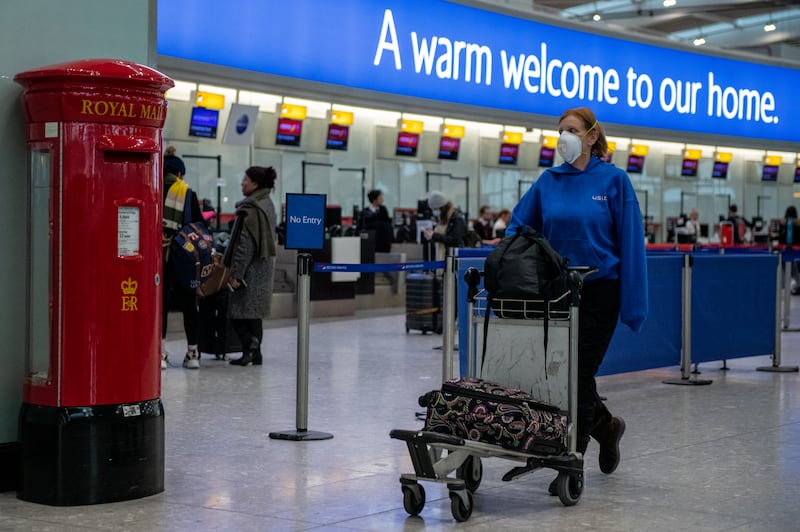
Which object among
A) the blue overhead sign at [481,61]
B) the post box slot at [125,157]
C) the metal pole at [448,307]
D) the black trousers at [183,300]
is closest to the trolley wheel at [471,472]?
the metal pole at [448,307]

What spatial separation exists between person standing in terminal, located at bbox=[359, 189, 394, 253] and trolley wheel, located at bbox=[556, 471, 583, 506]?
48.7 ft

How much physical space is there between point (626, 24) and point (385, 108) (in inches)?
767

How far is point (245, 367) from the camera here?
10.3m

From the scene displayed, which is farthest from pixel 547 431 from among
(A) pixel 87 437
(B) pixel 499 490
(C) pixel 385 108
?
(C) pixel 385 108

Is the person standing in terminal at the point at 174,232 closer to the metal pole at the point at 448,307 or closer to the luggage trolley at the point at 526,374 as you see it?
the metal pole at the point at 448,307

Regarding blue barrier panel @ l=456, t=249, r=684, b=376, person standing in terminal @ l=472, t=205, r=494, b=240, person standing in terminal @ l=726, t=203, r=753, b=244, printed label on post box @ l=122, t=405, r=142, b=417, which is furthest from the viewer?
person standing in terminal @ l=726, t=203, r=753, b=244

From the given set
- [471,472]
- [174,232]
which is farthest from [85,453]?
[174,232]

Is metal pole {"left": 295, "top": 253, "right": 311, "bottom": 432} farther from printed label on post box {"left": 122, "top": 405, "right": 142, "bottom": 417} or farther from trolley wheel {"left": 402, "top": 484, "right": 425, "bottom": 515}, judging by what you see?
trolley wheel {"left": 402, "top": 484, "right": 425, "bottom": 515}

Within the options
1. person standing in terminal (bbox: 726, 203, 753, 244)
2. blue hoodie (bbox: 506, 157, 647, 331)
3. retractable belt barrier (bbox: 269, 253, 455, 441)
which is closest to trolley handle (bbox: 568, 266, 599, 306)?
blue hoodie (bbox: 506, 157, 647, 331)

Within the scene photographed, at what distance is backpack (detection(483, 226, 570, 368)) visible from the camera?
4949mm

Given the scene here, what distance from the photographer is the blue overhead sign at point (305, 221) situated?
22.5 ft

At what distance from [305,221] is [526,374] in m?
2.16

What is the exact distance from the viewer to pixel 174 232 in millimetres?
9891

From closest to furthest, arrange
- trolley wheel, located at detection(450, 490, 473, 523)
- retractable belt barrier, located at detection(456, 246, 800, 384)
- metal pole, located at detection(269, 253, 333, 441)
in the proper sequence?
trolley wheel, located at detection(450, 490, 473, 523) < metal pole, located at detection(269, 253, 333, 441) < retractable belt barrier, located at detection(456, 246, 800, 384)
